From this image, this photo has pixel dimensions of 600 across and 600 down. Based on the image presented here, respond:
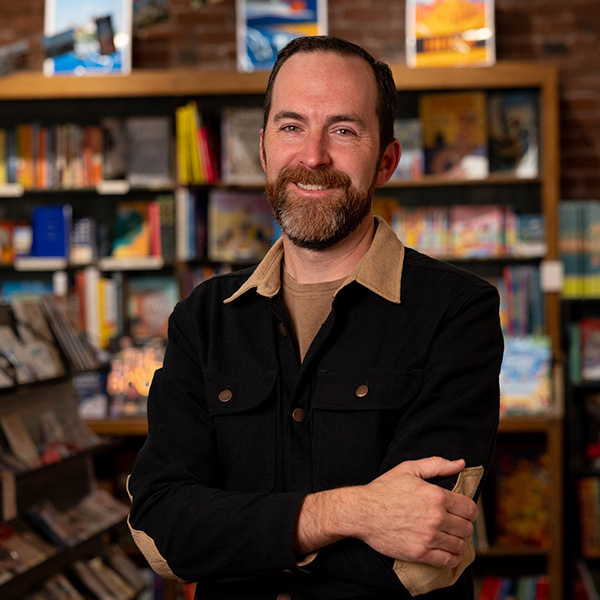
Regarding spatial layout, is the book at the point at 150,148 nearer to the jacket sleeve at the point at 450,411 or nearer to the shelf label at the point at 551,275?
the shelf label at the point at 551,275

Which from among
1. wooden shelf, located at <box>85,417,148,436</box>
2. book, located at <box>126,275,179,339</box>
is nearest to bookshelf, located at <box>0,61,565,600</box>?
wooden shelf, located at <box>85,417,148,436</box>

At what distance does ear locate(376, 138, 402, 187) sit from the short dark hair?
0.02 meters

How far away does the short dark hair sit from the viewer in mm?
1547

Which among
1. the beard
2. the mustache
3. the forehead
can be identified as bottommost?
the beard

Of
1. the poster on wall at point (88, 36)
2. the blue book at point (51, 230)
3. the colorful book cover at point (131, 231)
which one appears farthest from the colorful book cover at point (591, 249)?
the blue book at point (51, 230)

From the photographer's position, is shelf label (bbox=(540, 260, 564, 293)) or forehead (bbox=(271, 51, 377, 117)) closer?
forehead (bbox=(271, 51, 377, 117))

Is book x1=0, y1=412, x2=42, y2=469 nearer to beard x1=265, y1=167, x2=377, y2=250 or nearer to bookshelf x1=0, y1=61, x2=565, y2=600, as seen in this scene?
bookshelf x1=0, y1=61, x2=565, y2=600

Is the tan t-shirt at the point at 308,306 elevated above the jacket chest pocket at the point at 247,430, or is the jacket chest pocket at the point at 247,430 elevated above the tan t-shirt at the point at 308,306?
the tan t-shirt at the point at 308,306

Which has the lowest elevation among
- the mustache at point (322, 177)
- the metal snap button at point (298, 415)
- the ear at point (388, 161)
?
the metal snap button at point (298, 415)

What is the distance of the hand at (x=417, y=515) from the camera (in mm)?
1274

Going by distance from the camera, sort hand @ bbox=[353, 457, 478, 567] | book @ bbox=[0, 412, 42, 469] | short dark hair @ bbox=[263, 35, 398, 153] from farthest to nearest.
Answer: book @ bbox=[0, 412, 42, 469] → short dark hair @ bbox=[263, 35, 398, 153] → hand @ bbox=[353, 457, 478, 567]

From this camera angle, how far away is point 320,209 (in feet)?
4.93

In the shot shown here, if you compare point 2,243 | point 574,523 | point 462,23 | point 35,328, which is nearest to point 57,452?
point 35,328

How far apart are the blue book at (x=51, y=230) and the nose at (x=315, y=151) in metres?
2.99
